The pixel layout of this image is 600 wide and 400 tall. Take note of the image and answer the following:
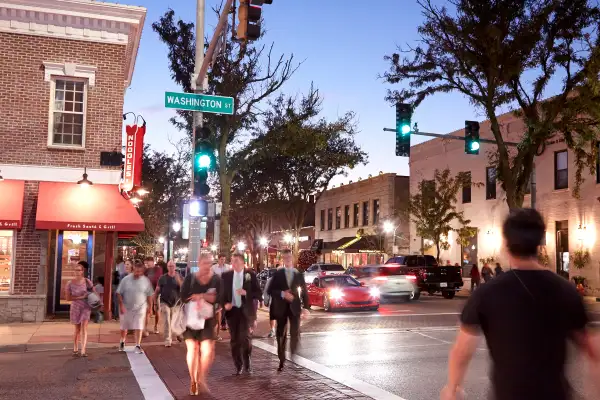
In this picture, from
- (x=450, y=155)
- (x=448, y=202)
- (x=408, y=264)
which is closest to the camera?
(x=408, y=264)

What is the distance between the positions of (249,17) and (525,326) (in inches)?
298

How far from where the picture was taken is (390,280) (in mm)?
27234

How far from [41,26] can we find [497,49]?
15.7 meters

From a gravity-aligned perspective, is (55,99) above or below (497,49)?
below

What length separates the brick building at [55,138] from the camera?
17953 millimetres

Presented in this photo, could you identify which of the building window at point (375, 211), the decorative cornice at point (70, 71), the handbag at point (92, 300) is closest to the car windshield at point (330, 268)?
the building window at point (375, 211)

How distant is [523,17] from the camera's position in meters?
25.0

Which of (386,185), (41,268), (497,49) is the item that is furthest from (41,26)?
(386,185)

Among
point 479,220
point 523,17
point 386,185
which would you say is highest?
point 523,17

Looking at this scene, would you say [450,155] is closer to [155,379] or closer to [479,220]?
[479,220]

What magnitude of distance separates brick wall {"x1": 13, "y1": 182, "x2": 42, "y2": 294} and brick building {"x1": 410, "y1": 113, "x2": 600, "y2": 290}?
62.5 ft

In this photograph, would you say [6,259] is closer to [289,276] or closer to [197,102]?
[197,102]

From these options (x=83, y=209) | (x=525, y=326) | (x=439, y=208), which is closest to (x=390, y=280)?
(x=439, y=208)

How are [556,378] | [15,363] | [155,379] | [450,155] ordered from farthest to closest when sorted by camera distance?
[450,155]
[15,363]
[155,379]
[556,378]
